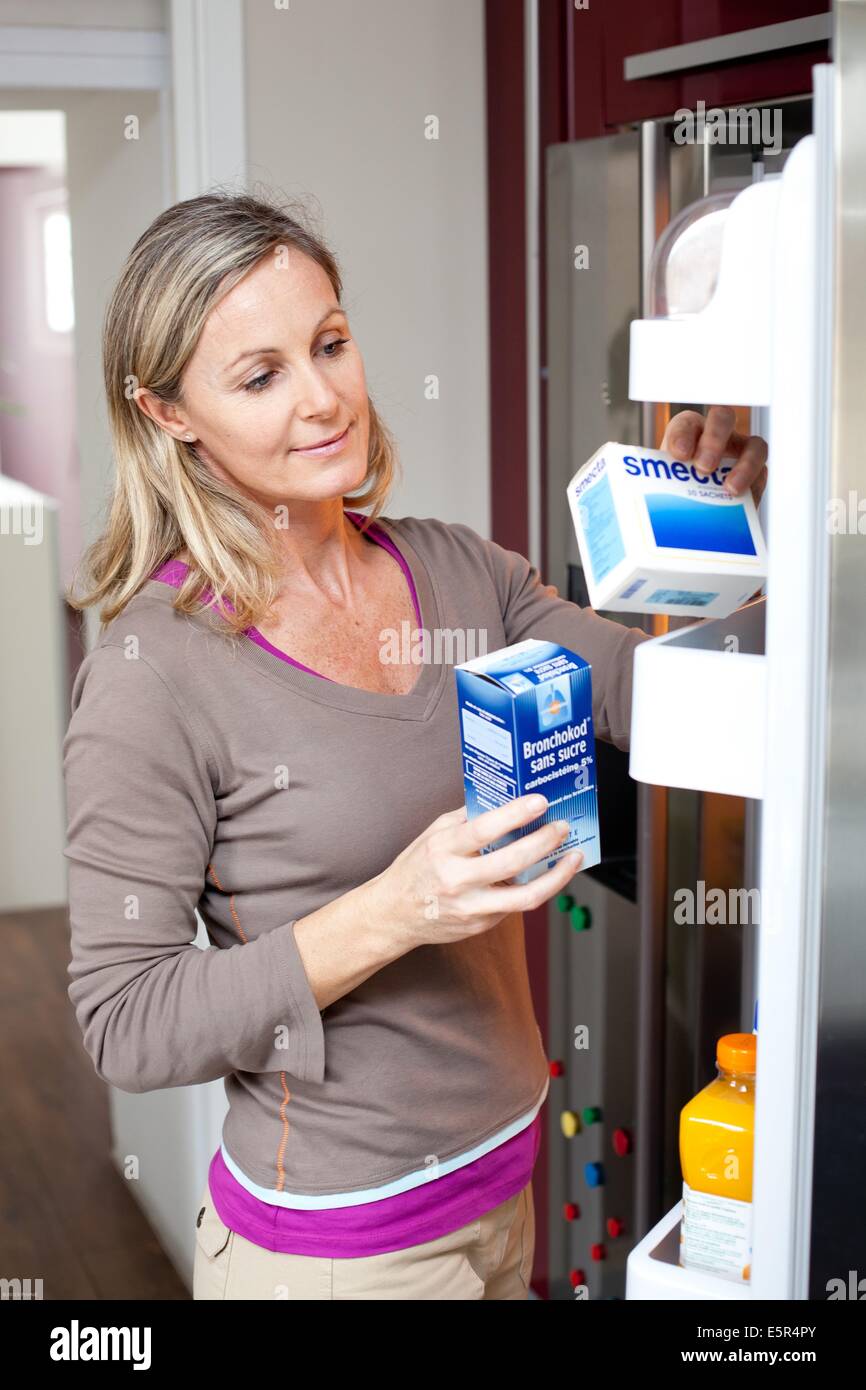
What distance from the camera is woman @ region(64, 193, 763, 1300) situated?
116 cm

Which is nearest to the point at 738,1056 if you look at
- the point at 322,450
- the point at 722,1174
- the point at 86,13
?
the point at 722,1174

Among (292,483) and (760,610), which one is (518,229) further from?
(760,610)

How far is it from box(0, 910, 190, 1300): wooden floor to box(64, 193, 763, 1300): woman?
149cm

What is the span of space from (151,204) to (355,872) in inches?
56.8

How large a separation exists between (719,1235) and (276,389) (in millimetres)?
715

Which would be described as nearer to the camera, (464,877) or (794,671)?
(794,671)

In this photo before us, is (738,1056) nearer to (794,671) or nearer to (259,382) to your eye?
(794,671)

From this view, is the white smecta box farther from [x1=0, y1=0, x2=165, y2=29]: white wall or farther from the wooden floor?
the wooden floor

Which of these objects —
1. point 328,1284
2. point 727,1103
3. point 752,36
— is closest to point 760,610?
point 727,1103

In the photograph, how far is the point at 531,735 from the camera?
95 centimetres

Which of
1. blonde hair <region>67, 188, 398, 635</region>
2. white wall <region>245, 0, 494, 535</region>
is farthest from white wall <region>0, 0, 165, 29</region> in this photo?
blonde hair <region>67, 188, 398, 635</region>

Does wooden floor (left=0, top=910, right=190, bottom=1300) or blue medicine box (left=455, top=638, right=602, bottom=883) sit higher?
blue medicine box (left=455, top=638, right=602, bottom=883)

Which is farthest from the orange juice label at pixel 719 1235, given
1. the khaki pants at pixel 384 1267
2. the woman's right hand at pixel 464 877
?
the khaki pants at pixel 384 1267

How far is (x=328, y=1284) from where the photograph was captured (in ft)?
4.17
